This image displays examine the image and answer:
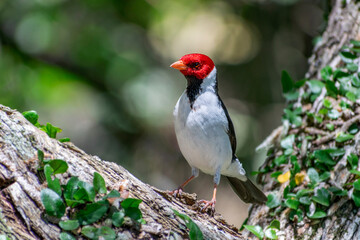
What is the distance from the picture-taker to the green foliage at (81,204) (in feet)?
8.84

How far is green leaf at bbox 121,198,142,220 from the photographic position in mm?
2879

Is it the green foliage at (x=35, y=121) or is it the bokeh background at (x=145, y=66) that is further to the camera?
the bokeh background at (x=145, y=66)

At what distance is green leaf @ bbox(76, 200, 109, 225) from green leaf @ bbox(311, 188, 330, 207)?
75.4 inches

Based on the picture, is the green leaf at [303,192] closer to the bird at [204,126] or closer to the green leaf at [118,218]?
the bird at [204,126]

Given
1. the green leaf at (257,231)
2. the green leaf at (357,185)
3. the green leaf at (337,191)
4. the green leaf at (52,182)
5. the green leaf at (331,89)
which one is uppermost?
the green leaf at (331,89)

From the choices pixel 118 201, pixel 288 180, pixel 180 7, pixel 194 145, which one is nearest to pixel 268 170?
pixel 288 180

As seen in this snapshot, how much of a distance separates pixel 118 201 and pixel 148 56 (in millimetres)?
5478

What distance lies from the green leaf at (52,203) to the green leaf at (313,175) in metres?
2.25

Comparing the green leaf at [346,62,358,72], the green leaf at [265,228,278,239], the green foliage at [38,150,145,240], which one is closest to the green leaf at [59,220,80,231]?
the green foliage at [38,150,145,240]

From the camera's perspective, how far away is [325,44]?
5.25m

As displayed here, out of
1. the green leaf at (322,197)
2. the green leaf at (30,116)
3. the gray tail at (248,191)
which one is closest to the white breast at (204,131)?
the gray tail at (248,191)

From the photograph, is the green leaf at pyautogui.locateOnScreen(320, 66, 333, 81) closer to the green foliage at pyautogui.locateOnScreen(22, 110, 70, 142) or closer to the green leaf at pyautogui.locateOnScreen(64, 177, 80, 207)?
the green foliage at pyautogui.locateOnScreen(22, 110, 70, 142)

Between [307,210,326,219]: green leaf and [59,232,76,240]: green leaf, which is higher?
[307,210,326,219]: green leaf

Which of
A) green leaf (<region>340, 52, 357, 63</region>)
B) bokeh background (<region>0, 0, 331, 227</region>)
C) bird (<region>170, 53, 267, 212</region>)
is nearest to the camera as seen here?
bird (<region>170, 53, 267, 212</region>)
